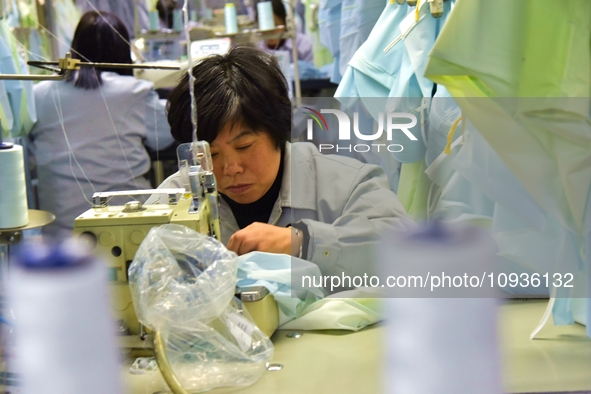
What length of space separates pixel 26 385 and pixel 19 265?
0.13 metres

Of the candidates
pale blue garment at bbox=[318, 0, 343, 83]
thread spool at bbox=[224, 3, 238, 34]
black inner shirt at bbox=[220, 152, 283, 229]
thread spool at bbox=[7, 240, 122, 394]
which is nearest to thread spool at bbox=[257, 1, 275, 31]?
thread spool at bbox=[224, 3, 238, 34]

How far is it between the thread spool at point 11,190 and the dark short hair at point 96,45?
0.92 m

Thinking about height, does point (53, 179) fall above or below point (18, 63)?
below

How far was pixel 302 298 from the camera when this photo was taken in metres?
1.03

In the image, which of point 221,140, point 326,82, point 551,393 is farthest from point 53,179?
point 551,393

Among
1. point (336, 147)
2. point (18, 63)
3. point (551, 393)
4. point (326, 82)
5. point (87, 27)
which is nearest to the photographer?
point (551, 393)

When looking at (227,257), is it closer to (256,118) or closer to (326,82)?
(256,118)

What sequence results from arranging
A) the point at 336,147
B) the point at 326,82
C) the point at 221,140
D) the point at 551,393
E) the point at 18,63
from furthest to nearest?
the point at 326,82
the point at 18,63
the point at 221,140
the point at 336,147
the point at 551,393

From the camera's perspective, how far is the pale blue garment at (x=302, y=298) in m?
1.00

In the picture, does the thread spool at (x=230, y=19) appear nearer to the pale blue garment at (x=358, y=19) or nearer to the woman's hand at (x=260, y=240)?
the pale blue garment at (x=358, y=19)

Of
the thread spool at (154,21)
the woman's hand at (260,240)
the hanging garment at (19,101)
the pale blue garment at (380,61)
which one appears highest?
the thread spool at (154,21)

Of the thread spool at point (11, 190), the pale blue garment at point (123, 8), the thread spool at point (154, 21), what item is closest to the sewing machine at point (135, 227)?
the thread spool at point (11, 190)

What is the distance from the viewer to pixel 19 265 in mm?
702

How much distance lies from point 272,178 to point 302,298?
1.54 feet
